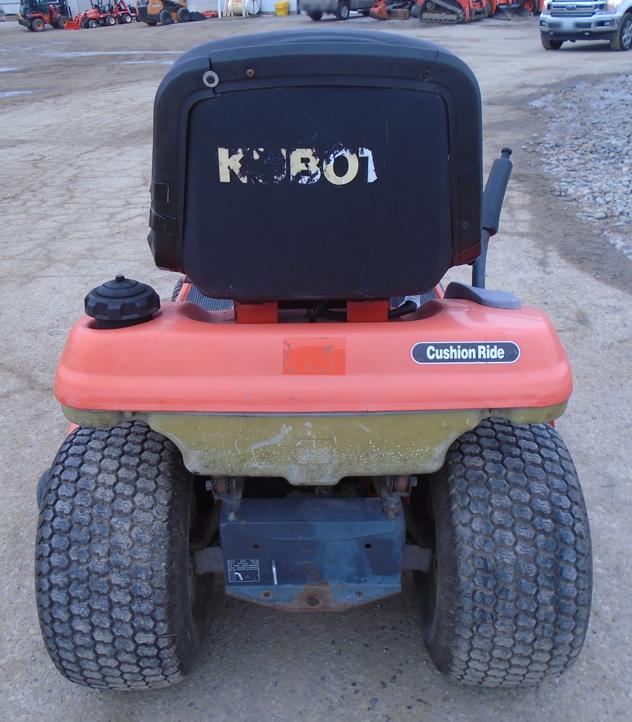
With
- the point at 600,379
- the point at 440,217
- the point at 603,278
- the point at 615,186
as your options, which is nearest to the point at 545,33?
the point at 615,186

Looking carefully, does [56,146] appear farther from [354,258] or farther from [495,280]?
[354,258]

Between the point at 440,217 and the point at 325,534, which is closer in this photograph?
the point at 440,217

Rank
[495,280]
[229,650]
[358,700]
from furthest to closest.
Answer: [495,280] → [229,650] → [358,700]

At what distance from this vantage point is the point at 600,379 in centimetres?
368

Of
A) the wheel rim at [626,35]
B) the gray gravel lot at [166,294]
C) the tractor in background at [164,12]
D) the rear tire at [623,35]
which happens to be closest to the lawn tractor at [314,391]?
the gray gravel lot at [166,294]

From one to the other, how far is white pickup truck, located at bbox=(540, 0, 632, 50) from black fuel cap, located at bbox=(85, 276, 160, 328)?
1522 centimetres

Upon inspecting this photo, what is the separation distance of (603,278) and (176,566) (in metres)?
3.80

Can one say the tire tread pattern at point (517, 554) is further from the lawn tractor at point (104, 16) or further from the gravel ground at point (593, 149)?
the lawn tractor at point (104, 16)

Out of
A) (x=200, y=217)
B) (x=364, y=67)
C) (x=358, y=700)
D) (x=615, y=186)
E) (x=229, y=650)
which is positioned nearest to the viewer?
(x=364, y=67)

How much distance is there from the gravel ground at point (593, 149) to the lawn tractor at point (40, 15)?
23785 millimetres

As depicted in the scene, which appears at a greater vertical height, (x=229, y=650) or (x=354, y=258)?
(x=354, y=258)

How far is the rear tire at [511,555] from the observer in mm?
1812

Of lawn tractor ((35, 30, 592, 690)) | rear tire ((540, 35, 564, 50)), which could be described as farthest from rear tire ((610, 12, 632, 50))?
lawn tractor ((35, 30, 592, 690))

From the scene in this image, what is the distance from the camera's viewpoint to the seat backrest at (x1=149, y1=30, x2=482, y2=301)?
149 cm
